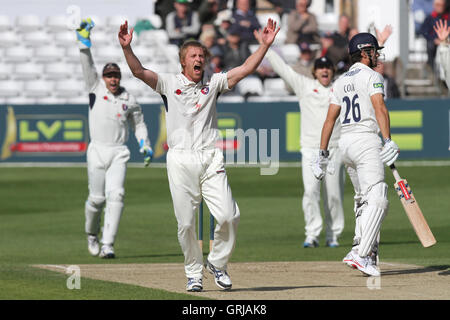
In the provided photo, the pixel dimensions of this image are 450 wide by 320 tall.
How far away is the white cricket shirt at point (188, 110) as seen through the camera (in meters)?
9.00

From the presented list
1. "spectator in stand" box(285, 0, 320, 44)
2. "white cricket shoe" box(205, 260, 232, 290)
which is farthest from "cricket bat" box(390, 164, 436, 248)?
"spectator in stand" box(285, 0, 320, 44)

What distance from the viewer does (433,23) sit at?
25641 mm

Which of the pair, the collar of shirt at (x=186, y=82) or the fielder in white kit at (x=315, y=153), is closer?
the collar of shirt at (x=186, y=82)

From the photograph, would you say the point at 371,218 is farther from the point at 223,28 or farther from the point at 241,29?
the point at 223,28

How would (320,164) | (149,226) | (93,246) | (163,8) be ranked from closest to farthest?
(320,164)
(93,246)
(149,226)
(163,8)

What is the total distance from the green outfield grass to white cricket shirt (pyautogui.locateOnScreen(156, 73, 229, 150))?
4.35ft

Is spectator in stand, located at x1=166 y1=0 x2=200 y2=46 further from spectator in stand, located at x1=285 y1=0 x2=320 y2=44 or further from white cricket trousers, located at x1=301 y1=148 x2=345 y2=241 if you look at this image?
white cricket trousers, located at x1=301 y1=148 x2=345 y2=241

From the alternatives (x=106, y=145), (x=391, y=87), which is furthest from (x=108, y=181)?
(x=391, y=87)

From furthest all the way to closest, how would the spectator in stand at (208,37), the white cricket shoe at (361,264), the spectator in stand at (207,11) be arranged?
the spectator in stand at (207,11)
the spectator in stand at (208,37)
the white cricket shoe at (361,264)

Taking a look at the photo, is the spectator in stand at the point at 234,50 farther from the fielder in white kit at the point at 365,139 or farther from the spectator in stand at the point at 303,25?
the fielder in white kit at the point at 365,139

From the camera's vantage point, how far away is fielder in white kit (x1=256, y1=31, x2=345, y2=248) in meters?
13.8

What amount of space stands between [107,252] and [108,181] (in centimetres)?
90

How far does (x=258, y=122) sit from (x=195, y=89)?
1655cm

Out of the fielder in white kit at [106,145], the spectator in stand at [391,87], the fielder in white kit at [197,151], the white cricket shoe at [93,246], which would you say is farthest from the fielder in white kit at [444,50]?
the spectator in stand at [391,87]
